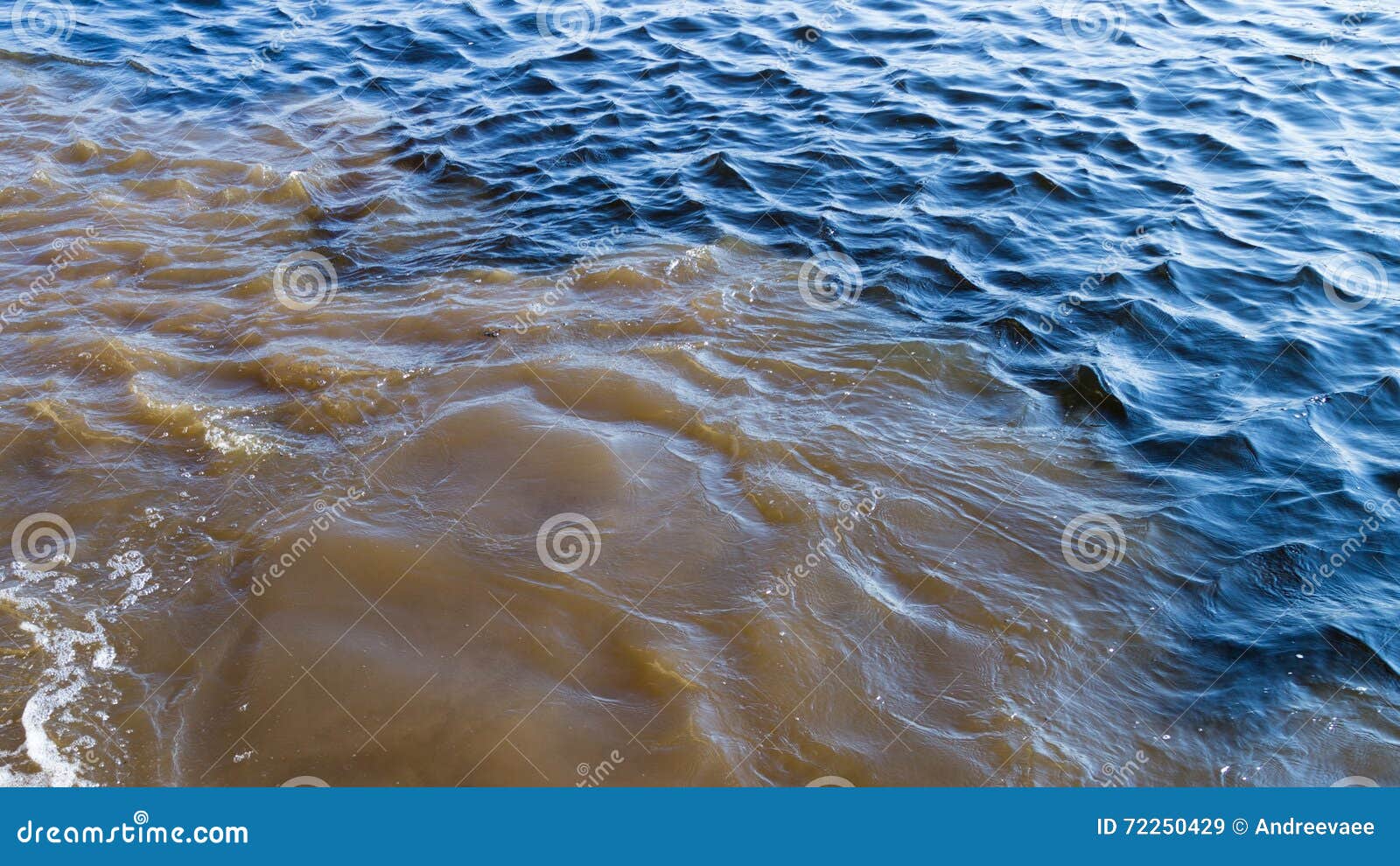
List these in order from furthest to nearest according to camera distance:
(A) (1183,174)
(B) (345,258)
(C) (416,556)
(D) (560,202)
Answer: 1. (A) (1183,174)
2. (D) (560,202)
3. (B) (345,258)
4. (C) (416,556)

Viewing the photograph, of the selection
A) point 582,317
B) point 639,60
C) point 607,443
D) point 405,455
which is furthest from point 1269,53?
point 405,455

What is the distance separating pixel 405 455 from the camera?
5.17m

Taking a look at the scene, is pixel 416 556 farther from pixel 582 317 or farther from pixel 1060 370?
pixel 1060 370

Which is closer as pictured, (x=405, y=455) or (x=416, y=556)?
(x=416, y=556)

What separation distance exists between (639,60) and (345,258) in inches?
216
